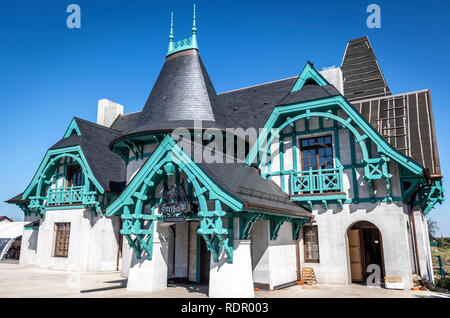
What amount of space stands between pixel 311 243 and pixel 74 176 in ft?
51.1

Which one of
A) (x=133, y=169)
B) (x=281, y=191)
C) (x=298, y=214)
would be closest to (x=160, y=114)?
(x=133, y=169)

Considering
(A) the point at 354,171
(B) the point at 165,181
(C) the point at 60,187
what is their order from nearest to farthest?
(B) the point at 165,181
(A) the point at 354,171
(C) the point at 60,187

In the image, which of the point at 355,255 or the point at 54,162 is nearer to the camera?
the point at 355,255

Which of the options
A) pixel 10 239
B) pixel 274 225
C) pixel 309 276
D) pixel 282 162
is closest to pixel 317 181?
pixel 282 162

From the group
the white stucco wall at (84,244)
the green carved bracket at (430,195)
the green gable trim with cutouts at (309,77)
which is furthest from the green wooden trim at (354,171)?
the white stucco wall at (84,244)

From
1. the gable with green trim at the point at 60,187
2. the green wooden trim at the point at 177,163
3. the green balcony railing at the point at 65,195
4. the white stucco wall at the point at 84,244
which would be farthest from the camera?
the green balcony railing at the point at 65,195

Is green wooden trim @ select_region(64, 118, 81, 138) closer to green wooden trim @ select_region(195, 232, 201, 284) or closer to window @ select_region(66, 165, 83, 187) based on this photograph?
window @ select_region(66, 165, 83, 187)

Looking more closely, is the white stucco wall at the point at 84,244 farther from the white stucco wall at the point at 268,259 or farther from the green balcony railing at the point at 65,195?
the white stucco wall at the point at 268,259

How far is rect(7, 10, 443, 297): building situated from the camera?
418 inches

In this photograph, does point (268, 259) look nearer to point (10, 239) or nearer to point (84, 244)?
point (84, 244)

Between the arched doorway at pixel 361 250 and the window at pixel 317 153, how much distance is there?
2.99 m

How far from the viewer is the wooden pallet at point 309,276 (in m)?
13.5

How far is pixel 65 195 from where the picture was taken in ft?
68.5
